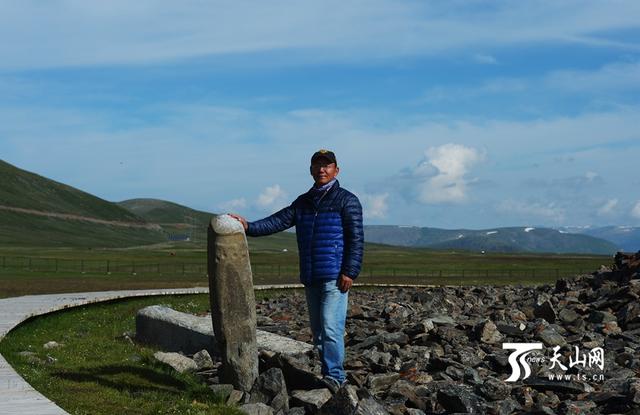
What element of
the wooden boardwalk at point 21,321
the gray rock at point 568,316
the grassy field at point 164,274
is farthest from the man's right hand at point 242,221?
the grassy field at point 164,274

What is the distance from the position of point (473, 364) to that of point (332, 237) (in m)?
4.51

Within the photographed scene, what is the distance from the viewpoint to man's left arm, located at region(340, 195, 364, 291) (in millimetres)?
10703

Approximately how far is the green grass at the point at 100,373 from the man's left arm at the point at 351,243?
7.46ft

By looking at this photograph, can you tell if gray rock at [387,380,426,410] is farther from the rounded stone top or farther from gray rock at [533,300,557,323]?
gray rock at [533,300,557,323]

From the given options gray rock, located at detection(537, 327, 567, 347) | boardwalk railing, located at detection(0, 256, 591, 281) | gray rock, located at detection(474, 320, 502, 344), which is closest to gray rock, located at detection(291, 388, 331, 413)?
gray rock, located at detection(474, 320, 502, 344)

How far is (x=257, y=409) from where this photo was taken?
10844 mm

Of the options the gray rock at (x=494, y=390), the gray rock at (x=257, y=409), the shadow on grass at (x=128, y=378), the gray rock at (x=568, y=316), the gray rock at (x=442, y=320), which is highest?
the gray rock at (x=568, y=316)

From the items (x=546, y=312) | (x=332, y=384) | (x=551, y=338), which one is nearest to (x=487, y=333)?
(x=551, y=338)

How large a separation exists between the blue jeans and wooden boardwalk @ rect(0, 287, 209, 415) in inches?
139

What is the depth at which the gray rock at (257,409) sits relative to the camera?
35.3 feet

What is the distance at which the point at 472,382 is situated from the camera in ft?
41.1

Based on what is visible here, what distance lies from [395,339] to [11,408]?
8021 mm

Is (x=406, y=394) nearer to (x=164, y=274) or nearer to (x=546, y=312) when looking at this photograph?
(x=546, y=312)

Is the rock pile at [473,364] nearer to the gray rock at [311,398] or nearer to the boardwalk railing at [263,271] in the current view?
the gray rock at [311,398]
